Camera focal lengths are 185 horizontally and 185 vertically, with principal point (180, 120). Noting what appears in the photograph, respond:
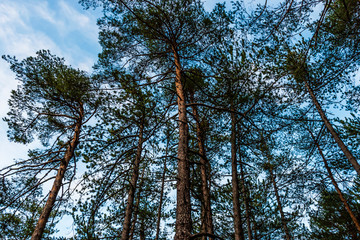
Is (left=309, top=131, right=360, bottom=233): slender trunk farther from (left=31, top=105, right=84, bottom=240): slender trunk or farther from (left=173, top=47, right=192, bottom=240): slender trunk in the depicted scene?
(left=31, top=105, right=84, bottom=240): slender trunk

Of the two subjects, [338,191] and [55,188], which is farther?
[338,191]

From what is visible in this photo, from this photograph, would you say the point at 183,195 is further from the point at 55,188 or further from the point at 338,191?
the point at 338,191

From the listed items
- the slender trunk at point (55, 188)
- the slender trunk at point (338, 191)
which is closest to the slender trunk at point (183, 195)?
the slender trunk at point (55, 188)

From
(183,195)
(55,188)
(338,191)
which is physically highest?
(338,191)

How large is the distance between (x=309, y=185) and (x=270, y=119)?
4.01m

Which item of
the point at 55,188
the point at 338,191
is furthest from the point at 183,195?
the point at 338,191

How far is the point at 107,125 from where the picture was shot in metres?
5.15

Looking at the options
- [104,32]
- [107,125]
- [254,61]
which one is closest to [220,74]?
[254,61]

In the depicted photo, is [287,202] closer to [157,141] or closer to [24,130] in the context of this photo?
[157,141]

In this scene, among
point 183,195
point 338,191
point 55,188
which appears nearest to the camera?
point 183,195

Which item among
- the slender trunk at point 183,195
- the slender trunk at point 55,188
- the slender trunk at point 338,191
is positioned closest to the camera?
the slender trunk at point 183,195

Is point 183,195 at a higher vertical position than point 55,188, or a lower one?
lower

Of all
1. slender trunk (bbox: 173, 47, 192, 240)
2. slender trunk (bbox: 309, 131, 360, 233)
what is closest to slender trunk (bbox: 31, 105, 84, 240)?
slender trunk (bbox: 173, 47, 192, 240)

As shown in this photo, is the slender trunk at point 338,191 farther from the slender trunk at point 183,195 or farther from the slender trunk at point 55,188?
the slender trunk at point 55,188
